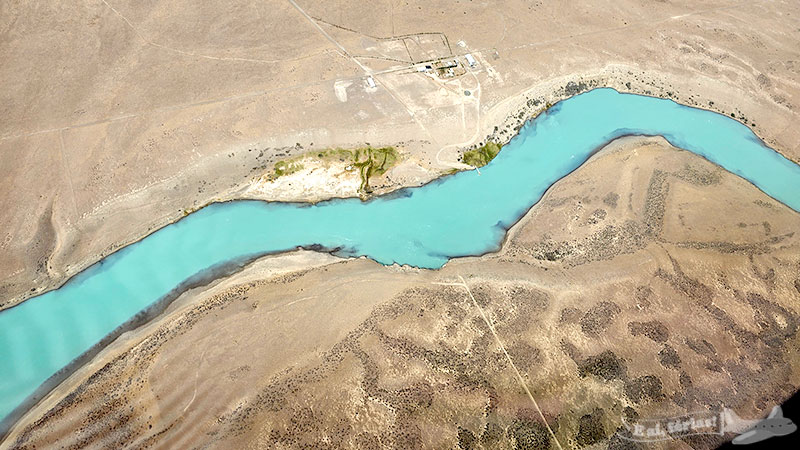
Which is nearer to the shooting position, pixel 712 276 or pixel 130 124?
pixel 712 276

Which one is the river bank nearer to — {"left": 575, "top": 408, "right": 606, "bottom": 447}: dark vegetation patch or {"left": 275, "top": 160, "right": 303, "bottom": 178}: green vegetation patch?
{"left": 275, "top": 160, "right": 303, "bottom": 178}: green vegetation patch

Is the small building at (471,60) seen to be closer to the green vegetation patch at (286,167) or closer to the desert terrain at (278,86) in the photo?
the desert terrain at (278,86)

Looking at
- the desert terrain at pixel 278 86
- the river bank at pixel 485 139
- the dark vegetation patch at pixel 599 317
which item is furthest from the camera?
the desert terrain at pixel 278 86

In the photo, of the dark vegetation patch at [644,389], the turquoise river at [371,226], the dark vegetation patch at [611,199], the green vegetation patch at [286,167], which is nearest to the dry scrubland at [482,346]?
the dark vegetation patch at [644,389]

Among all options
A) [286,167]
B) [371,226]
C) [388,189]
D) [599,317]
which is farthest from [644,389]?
[286,167]

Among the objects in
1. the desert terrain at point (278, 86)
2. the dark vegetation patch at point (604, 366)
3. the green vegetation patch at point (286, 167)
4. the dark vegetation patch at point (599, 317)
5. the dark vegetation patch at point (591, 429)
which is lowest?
the dark vegetation patch at point (591, 429)

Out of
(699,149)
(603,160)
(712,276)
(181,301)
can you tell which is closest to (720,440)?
(712,276)

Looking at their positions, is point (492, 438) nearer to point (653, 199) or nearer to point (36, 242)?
point (653, 199)
